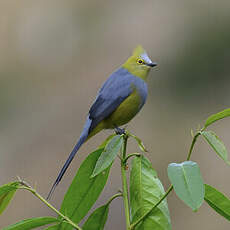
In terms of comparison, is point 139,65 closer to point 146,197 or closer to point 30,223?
point 146,197

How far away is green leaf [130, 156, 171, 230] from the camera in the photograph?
147 cm

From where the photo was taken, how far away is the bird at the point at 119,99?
234cm

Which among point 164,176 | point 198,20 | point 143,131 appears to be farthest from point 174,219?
point 198,20

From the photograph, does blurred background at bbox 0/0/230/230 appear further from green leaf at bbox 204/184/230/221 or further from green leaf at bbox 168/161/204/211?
green leaf at bbox 168/161/204/211

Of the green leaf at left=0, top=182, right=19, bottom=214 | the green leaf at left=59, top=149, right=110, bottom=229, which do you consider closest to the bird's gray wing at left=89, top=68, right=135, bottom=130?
the green leaf at left=59, top=149, right=110, bottom=229

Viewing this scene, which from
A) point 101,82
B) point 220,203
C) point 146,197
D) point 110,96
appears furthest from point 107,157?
point 101,82

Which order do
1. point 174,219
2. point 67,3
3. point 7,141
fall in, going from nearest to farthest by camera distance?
point 174,219, point 7,141, point 67,3

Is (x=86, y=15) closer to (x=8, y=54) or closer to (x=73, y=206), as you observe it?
(x=8, y=54)

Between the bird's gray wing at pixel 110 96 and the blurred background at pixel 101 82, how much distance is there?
382 cm

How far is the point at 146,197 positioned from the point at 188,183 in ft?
0.99

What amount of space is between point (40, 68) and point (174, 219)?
3756 millimetres

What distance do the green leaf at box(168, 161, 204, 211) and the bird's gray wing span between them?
3.41ft

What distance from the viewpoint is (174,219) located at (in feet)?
22.7

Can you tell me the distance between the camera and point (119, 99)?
2.40m
